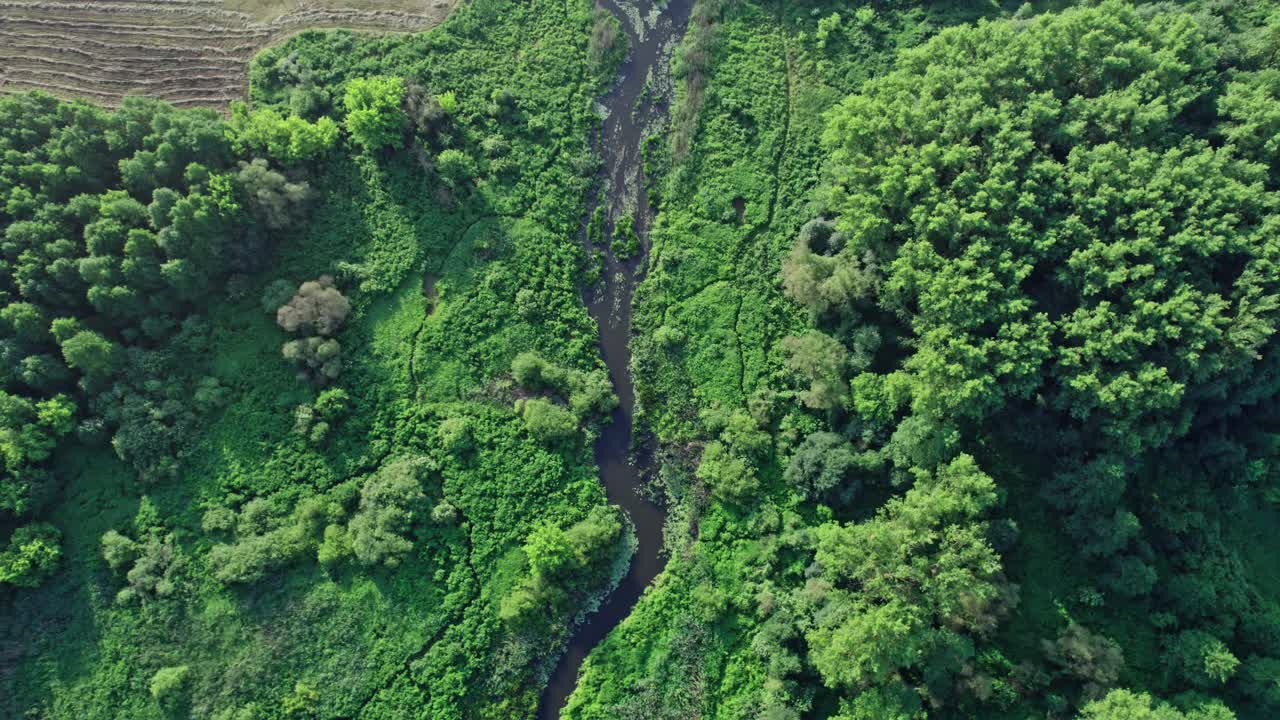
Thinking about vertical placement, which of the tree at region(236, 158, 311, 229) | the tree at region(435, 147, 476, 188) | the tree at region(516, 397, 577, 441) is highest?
the tree at region(435, 147, 476, 188)

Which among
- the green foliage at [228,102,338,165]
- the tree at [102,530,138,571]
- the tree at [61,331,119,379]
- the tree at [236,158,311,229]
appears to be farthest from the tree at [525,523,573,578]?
the green foliage at [228,102,338,165]

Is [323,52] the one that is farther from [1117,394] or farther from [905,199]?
[1117,394]

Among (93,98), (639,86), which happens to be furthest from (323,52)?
(639,86)

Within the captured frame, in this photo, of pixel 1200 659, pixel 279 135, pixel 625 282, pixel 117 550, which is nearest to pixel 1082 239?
pixel 1200 659

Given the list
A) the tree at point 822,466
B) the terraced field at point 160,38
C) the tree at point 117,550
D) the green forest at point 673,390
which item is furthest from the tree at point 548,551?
the terraced field at point 160,38

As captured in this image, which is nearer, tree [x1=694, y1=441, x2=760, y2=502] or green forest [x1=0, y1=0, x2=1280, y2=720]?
green forest [x1=0, y1=0, x2=1280, y2=720]

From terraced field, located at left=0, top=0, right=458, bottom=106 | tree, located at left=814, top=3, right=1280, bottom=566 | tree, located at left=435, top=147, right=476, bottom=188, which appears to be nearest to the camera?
tree, located at left=814, top=3, right=1280, bottom=566

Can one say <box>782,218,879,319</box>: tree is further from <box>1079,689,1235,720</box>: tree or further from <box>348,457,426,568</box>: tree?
<box>348,457,426,568</box>: tree
